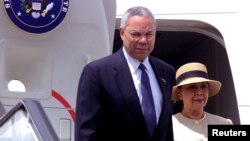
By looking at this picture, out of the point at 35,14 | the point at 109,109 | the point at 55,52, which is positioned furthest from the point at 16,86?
the point at 109,109

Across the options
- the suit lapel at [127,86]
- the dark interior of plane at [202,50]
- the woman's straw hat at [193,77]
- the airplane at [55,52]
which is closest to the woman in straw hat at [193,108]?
the woman's straw hat at [193,77]

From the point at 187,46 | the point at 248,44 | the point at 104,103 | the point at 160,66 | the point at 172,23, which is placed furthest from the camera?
the point at 187,46

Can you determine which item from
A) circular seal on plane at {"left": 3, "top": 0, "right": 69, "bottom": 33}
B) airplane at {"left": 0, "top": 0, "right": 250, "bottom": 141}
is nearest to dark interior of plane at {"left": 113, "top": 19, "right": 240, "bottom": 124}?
airplane at {"left": 0, "top": 0, "right": 250, "bottom": 141}

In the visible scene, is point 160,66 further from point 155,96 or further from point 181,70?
point 181,70

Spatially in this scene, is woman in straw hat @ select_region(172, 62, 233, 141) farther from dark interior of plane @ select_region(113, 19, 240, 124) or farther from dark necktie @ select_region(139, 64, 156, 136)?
dark interior of plane @ select_region(113, 19, 240, 124)

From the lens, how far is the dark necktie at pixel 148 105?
2740 mm

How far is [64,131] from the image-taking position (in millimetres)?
4059

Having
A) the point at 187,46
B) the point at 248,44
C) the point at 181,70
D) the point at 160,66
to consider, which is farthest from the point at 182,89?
the point at 187,46

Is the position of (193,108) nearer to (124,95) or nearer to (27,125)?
(124,95)

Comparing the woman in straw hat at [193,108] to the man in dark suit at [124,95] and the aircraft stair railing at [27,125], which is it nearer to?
the man in dark suit at [124,95]

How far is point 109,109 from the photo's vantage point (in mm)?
2721

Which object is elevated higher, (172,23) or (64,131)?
(172,23)

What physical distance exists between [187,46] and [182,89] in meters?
4.26

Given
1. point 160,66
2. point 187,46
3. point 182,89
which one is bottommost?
point 187,46
